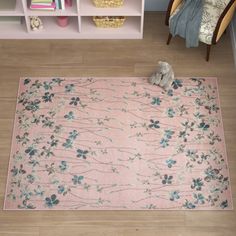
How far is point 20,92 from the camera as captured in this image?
4.05m

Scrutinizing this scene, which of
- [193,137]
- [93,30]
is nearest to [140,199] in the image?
[193,137]

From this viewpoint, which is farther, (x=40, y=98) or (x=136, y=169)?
(x=40, y=98)

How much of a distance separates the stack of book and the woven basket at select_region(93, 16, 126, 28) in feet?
1.11

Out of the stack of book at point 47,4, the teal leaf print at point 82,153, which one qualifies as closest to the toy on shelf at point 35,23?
the stack of book at point 47,4

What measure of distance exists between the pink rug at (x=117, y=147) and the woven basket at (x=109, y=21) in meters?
0.57

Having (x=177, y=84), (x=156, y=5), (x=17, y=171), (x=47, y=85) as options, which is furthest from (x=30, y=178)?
(x=156, y=5)

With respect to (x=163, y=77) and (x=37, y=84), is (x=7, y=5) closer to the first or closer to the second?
(x=37, y=84)

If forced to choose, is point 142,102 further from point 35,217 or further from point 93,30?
point 35,217

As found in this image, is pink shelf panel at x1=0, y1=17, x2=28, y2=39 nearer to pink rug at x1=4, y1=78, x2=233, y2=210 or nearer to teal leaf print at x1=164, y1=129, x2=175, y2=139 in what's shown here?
pink rug at x1=4, y1=78, x2=233, y2=210

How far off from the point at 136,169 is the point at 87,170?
0.39 metres

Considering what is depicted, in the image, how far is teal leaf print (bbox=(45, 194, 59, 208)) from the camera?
11.4 ft

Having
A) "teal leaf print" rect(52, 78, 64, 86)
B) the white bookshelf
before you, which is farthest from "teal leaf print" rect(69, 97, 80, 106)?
the white bookshelf

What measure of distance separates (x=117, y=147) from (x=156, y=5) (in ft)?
5.27

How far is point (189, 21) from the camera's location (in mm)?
3982
